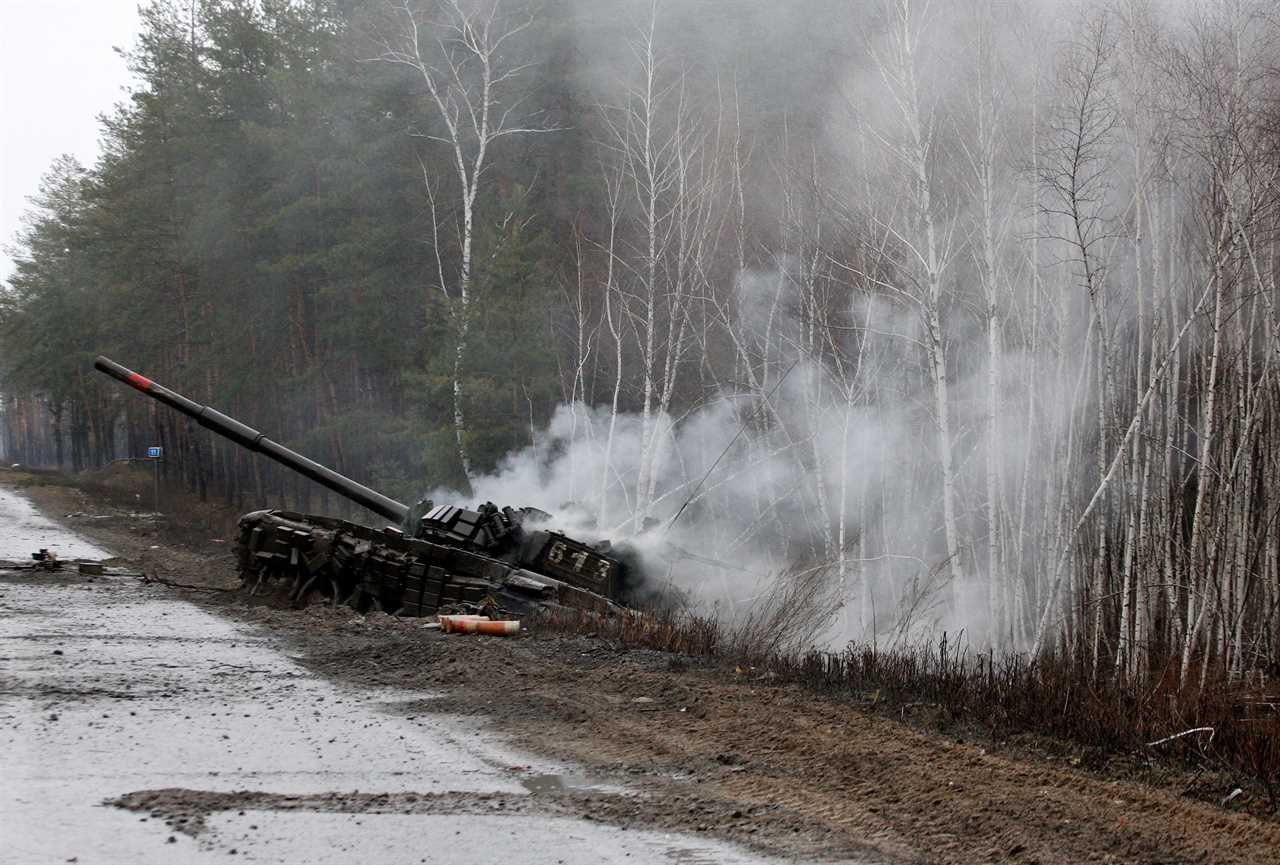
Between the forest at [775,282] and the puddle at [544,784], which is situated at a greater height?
the forest at [775,282]

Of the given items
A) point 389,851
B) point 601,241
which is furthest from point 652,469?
point 389,851

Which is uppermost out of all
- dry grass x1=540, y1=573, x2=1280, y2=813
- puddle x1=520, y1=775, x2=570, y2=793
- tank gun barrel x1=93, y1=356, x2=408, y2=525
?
tank gun barrel x1=93, y1=356, x2=408, y2=525

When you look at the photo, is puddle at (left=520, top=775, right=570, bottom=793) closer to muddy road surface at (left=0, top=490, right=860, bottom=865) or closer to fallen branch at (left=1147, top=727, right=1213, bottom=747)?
muddy road surface at (left=0, top=490, right=860, bottom=865)

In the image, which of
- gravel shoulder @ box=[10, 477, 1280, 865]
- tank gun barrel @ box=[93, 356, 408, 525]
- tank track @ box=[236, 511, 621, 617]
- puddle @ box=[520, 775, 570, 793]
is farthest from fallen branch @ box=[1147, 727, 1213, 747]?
tank gun barrel @ box=[93, 356, 408, 525]

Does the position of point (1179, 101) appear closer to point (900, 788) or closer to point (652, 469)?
point (900, 788)

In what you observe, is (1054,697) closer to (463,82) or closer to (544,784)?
(544,784)

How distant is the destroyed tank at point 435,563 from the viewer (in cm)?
1499

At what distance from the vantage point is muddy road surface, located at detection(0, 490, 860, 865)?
569 centimetres

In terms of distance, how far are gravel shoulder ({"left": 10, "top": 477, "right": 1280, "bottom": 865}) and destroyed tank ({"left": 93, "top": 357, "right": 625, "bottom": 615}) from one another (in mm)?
2866

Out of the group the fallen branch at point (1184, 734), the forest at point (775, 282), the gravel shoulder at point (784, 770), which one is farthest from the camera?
the forest at point (775, 282)

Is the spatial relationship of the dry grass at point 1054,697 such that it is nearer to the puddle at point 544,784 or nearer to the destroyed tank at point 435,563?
the destroyed tank at point 435,563

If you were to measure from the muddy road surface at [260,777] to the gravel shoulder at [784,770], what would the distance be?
0.20m

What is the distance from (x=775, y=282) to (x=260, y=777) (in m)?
17.8

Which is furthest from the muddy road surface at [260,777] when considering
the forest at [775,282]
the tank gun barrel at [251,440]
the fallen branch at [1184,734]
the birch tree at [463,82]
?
the birch tree at [463,82]
